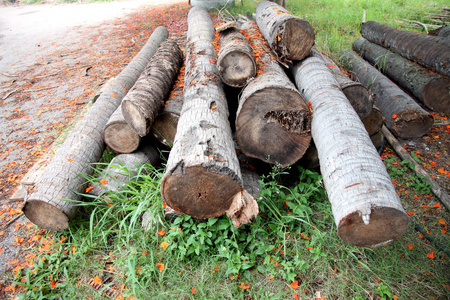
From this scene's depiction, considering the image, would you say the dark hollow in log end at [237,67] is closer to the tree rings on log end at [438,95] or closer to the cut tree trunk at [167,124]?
the cut tree trunk at [167,124]

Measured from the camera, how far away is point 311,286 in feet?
6.87

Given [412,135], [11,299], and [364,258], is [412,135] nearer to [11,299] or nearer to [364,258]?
[364,258]

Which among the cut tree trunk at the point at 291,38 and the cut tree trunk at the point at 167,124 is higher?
the cut tree trunk at the point at 291,38

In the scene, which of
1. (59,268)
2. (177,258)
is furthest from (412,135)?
(59,268)

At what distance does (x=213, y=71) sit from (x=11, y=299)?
288 cm

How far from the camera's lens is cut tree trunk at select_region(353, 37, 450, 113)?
4.01 meters

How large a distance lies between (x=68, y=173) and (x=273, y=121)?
2.11 m

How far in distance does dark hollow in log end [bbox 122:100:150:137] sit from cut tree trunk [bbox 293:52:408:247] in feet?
5.54

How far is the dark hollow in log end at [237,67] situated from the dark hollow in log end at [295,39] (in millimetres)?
469

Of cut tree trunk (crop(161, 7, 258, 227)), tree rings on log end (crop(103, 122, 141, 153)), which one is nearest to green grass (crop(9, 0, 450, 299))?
cut tree trunk (crop(161, 7, 258, 227))

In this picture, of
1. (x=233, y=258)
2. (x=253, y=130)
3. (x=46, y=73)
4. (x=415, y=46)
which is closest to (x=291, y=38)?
(x=253, y=130)

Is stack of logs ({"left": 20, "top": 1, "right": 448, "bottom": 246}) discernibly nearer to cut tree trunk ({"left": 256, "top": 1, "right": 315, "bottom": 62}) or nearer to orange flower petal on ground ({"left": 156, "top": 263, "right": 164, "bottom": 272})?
cut tree trunk ({"left": 256, "top": 1, "right": 315, "bottom": 62})

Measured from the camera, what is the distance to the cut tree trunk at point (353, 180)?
172cm

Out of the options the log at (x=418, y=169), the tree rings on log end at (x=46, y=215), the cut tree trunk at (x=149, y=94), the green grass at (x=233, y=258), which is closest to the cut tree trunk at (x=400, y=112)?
the log at (x=418, y=169)
